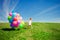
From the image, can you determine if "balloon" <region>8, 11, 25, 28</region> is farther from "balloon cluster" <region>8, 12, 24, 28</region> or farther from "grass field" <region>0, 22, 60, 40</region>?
"grass field" <region>0, 22, 60, 40</region>

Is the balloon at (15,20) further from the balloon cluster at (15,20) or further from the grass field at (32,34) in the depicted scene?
the grass field at (32,34)

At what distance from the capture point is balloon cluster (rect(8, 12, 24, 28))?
14.7 m

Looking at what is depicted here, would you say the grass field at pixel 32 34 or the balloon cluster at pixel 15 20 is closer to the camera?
the grass field at pixel 32 34

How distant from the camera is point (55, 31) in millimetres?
15234

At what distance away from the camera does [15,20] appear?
1478cm

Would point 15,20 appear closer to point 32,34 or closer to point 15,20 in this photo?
point 15,20

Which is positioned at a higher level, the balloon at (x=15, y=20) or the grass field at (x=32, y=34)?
the balloon at (x=15, y=20)

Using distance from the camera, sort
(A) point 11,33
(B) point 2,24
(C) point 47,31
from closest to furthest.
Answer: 1. (A) point 11,33
2. (C) point 47,31
3. (B) point 2,24

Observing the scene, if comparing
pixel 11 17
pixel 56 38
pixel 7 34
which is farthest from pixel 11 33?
pixel 56 38

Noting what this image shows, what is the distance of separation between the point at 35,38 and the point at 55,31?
8.38ft

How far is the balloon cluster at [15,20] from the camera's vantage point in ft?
48.3

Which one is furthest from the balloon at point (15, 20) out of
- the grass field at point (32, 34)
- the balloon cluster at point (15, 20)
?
the grass field at point (32, 34)

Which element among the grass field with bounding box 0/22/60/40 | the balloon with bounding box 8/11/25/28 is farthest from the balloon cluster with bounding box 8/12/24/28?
the grass field with bounding box 0/22/60/40

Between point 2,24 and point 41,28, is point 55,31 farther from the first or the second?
point 2,24
